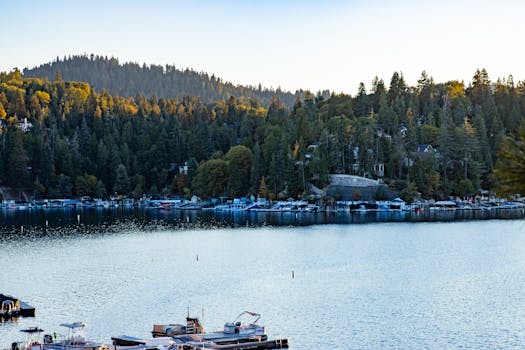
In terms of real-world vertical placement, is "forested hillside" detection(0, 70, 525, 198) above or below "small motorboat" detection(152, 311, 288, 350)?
above

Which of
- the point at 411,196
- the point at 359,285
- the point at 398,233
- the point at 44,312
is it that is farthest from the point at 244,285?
the point at 411,196

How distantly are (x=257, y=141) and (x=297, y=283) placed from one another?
94822 mm

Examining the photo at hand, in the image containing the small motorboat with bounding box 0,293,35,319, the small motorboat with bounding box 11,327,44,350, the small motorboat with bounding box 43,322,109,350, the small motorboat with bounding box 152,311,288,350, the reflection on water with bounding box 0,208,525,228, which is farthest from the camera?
the reflection on water with bounding box 0,208,525,228

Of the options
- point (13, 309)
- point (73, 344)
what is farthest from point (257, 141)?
point (73, 344)

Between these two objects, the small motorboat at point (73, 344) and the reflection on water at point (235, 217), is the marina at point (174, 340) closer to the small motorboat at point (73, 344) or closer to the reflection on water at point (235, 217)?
the small motorboat at point (73, 344)

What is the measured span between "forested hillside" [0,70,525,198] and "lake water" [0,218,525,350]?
40460 mm

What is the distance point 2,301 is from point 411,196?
85091 millimetres

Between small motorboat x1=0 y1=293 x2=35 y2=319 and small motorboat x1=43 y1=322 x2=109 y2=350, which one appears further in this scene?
small motorboat x1=0 y1=293 x2=35 y2=319

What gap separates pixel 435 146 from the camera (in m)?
133

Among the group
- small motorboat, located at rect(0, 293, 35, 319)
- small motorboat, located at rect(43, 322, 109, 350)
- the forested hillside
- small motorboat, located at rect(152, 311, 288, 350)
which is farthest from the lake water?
the forested hillside

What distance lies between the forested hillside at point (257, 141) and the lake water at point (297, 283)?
4046 cm

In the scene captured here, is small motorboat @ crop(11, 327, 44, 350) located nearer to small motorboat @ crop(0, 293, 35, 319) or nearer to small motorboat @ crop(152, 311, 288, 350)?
small motorboat @ crop(152, 311, 288, 350)

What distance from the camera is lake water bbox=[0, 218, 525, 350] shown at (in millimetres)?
37531

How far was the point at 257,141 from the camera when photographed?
144875 millimetres
